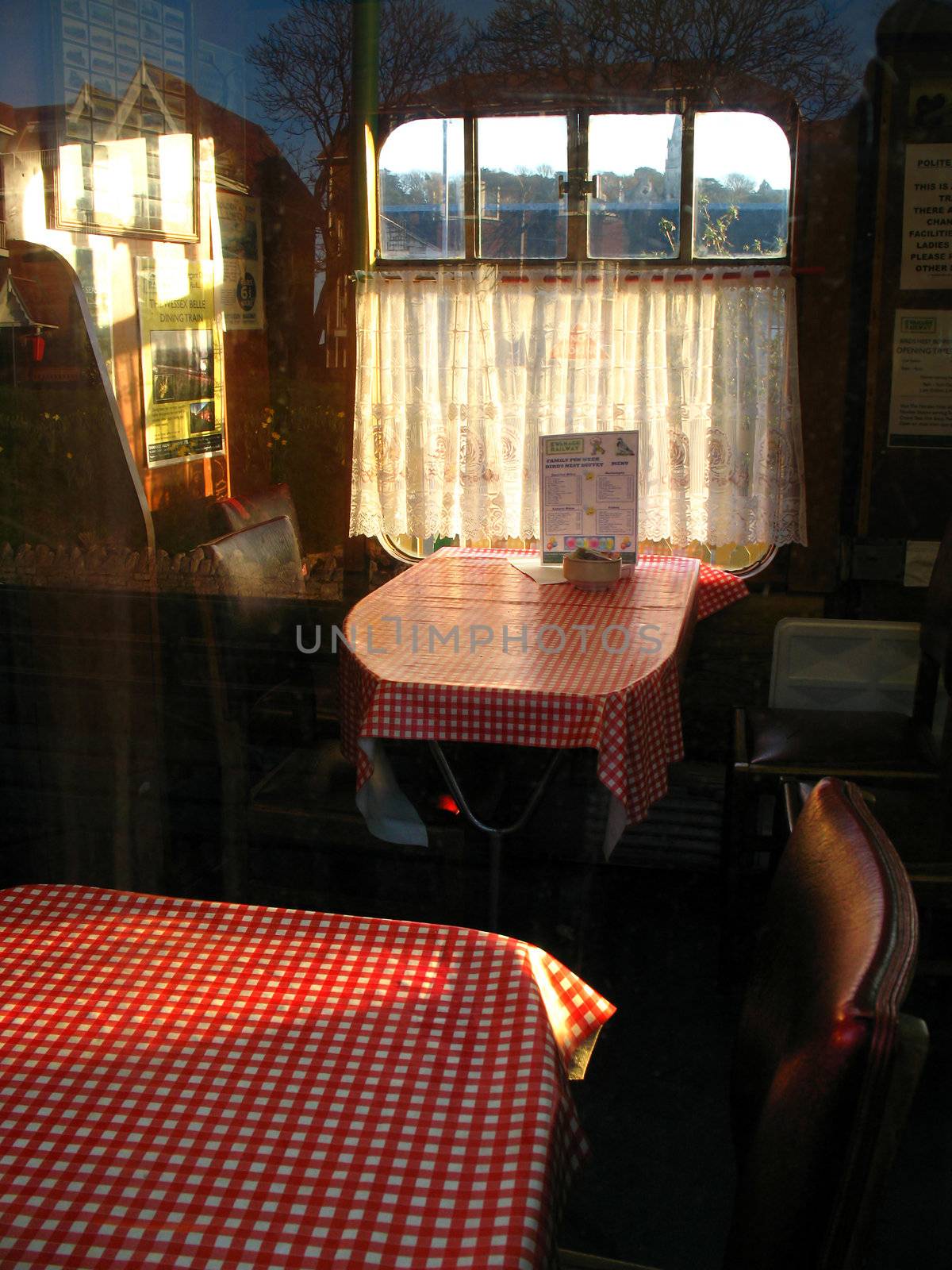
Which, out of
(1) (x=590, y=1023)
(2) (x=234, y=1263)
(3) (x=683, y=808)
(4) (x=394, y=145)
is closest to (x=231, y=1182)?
(2) (x=234, y=1263)

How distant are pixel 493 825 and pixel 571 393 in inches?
53.7

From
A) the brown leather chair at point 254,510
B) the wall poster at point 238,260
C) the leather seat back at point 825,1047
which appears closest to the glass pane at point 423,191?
the wall poster at point 238,260

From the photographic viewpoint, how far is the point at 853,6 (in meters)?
2.70

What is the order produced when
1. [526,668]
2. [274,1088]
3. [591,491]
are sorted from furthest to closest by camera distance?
1. [591,491]
2. [526,668]
3. [274,1088]

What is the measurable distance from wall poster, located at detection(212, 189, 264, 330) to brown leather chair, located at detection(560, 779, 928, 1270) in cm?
218

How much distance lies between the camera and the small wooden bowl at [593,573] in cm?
280

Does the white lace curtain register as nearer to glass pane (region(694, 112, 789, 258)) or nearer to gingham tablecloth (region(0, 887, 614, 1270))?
glass pane (region(694, 112, 789, 258))

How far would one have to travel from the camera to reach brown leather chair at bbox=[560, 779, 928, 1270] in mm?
636

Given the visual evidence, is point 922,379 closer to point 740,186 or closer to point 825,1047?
point 740,186

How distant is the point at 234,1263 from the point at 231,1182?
81 millimetres

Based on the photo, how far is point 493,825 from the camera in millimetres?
2545

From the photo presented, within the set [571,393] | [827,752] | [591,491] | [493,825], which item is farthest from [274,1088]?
[571,393]

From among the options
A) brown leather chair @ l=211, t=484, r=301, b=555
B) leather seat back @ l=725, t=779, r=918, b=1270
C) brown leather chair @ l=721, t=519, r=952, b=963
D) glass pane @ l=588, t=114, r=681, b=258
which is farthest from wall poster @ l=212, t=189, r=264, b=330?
leather seat back @ l=725, t=779, r=918, b=1270

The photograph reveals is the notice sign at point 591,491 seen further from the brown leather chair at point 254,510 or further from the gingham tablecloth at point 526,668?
the brown leather chair at point 254,510
